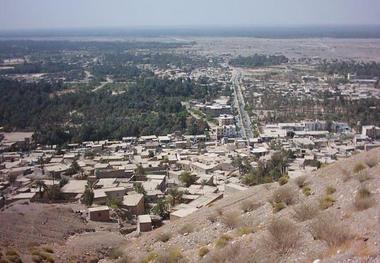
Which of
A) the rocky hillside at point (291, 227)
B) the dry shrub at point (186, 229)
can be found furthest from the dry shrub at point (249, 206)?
the dry shrub at point (186, 229)

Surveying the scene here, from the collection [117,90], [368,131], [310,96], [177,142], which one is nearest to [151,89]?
[117,90]

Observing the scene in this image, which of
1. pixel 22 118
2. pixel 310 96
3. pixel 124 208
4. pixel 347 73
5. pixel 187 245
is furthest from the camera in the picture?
pixel 347 73

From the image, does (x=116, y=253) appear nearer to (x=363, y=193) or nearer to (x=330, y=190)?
(x=330, y=190)

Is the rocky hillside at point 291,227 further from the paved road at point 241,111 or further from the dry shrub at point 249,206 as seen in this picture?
the paved road at point 241,111

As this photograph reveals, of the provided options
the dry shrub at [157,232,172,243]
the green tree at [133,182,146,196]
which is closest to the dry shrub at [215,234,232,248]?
the dry shrub at [157,232,172,243]

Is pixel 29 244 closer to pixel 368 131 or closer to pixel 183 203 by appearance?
pixel 183 203

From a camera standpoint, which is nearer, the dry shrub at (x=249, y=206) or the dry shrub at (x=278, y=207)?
the dry shrub at (x=278, y=207)

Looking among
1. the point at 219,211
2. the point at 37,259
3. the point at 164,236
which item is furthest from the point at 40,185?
the point at 219,211
